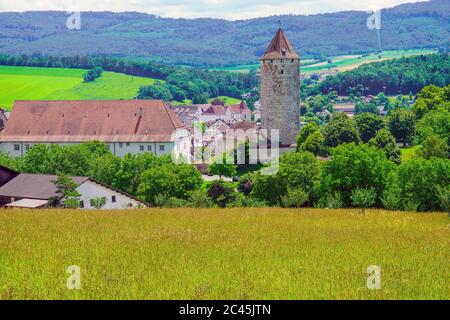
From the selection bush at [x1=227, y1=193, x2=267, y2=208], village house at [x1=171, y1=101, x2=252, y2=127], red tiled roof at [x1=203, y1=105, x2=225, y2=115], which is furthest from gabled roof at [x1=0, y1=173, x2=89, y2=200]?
red tiled roof at [x1=203, y1=105, x2=225, y2=115]

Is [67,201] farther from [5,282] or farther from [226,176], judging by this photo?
[226,176]

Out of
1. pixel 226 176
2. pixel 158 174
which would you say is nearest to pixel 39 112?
pixel 226 176

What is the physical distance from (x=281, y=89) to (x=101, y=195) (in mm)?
46718

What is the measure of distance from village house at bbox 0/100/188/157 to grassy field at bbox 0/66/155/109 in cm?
6832

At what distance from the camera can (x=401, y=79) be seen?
613 ft

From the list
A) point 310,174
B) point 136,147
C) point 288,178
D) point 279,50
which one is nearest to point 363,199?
point 310,174

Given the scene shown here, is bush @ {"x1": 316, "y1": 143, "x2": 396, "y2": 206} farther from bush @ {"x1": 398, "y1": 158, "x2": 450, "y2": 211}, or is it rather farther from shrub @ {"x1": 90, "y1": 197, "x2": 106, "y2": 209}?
shrub @ {"x1": 90, "y1": 197, "x2": 106, "y2": 209}

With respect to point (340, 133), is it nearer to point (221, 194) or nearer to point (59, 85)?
point (221, 194)

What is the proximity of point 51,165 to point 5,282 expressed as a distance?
45658 mm

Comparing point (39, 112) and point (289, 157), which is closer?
point (289, 157)

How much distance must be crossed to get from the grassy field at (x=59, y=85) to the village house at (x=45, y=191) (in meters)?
112

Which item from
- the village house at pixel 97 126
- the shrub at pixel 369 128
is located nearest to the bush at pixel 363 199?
the village house at pixel 97 126

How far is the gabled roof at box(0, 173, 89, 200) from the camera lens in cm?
3534
